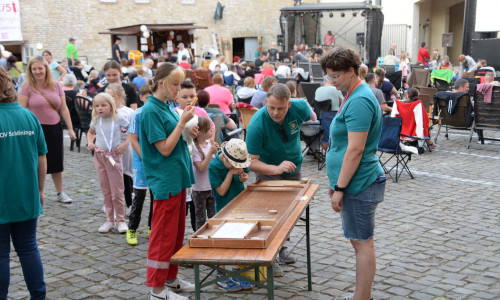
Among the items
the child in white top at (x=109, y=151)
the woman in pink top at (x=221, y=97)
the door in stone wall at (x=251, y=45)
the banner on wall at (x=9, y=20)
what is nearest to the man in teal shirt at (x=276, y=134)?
the child in white top at (x=109, y=151)

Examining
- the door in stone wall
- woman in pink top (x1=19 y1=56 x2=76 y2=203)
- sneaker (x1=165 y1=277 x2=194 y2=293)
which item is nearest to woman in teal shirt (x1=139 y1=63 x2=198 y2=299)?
sneaker (x1=165 y1=277 x2=194 y2=293)

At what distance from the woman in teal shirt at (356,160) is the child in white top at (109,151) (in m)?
2.91

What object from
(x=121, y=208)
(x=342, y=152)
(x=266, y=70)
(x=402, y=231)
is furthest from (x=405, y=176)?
(x=266, y=70)

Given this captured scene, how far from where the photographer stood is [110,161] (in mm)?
5973

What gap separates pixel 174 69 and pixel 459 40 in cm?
3180

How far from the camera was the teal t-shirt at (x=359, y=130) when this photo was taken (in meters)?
3.62

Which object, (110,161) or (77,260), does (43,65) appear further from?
(77,260)

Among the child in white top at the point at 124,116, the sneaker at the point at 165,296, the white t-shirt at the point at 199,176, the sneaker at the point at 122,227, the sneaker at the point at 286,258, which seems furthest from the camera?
the child in white top at the point at 124,116

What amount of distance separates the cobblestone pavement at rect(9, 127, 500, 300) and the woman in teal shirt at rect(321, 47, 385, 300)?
2.50 feet

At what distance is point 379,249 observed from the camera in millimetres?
5473

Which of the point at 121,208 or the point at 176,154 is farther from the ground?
the point at 176,154

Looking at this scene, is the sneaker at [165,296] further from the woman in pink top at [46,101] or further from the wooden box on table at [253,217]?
the woman in pink top at [46,101]

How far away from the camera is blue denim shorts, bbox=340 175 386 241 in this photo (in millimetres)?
3775

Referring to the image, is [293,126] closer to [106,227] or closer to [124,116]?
[124,116]
